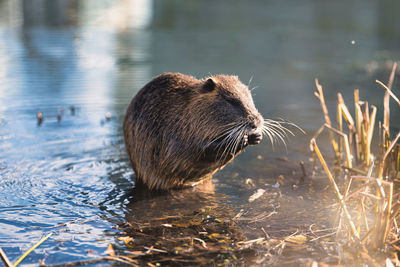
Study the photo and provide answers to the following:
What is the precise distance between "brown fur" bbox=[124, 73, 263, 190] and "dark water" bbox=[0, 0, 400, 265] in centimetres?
26

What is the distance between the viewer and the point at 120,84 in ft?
25.7

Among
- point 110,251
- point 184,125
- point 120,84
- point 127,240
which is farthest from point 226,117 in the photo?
point 120,84

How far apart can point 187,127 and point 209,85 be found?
13.0 inches

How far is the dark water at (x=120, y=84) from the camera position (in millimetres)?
3547

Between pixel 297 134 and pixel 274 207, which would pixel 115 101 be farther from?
pixel 274 207

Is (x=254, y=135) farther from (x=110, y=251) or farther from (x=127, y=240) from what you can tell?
(x=110, y=251)

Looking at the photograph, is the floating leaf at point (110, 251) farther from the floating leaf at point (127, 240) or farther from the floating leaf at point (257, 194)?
the floating leaf at point (257, 194)

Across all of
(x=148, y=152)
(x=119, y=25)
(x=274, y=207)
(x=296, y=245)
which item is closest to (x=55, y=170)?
(x=148, y=152)

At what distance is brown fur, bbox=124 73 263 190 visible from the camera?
12.0 feet

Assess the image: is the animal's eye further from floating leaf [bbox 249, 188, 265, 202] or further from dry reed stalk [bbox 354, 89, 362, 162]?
dry reed stalk [bbox 354, 89, 362, 162]

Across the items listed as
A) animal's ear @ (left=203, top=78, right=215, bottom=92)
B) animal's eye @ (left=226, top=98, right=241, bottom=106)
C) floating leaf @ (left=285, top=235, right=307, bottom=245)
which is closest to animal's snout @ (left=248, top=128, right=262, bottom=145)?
animal's eye @ (left=226, top=98, right=241, bottom=106)

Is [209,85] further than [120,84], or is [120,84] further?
[120,84]

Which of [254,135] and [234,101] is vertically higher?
[234,101]

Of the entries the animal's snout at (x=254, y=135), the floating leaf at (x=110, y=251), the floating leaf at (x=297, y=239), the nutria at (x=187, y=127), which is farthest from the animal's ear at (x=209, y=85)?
the floating leaf at (x=110, y=251)
